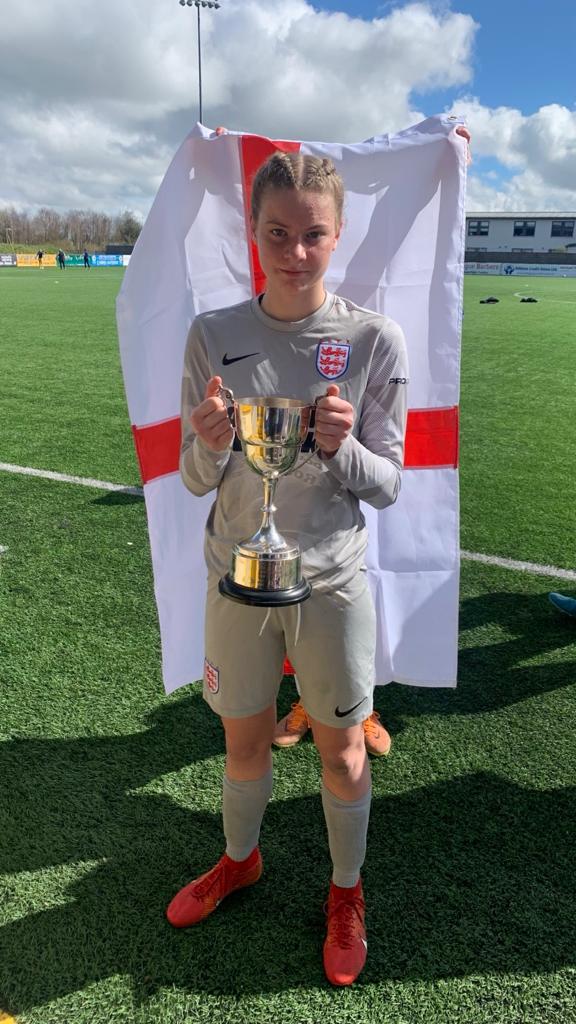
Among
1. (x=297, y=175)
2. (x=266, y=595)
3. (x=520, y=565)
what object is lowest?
(x=520, y=565)

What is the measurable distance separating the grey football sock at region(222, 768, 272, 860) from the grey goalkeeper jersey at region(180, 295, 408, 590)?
0.68 meters

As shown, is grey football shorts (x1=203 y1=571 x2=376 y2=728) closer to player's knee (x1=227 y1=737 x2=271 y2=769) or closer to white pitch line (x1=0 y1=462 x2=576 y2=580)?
player's knee (x1=227 y1=737 x2=271 y2=769)

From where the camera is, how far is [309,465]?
169cm

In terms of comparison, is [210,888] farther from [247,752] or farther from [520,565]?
[520,565]

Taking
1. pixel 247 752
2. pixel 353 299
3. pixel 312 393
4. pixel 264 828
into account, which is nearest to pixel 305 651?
pixel 247 752

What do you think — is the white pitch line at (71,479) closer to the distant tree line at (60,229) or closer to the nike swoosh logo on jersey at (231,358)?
the nike swoosh logo on jersey at (231,358)

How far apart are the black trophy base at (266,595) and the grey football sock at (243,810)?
727 mm

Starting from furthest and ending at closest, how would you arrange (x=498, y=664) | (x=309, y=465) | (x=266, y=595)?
(x=498, y=664) < (x=309, y=465) < (x=266, y=595)

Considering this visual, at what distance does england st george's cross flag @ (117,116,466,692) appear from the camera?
2.41 meters

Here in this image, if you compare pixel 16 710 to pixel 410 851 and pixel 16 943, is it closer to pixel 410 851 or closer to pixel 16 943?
pixel 16 943

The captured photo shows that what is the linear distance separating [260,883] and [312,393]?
4.98 ft

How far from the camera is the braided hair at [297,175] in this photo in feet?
5.06

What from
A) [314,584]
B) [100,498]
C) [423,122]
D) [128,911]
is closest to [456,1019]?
[128,911]

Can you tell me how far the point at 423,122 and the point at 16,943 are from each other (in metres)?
2.81
